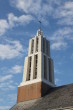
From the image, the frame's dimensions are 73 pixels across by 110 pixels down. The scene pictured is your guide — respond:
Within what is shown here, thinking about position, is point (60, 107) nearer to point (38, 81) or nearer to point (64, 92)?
point (64, 92)

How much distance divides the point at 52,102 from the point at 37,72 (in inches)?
359

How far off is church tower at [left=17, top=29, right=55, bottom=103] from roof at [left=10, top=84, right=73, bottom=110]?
1.50 metres

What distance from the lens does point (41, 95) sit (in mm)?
33281

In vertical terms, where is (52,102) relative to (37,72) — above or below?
below

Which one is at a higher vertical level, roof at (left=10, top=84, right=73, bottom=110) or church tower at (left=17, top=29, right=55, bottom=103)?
church tower at (left=17, top=29, right=55, bottom=103)

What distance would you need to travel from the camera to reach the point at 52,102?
2861 centimetres

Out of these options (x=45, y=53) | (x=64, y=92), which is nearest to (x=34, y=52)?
(x=45, y=53)

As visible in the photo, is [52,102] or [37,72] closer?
[52,102]

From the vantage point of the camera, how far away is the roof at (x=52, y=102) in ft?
87.7

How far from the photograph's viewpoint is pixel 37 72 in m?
36.7

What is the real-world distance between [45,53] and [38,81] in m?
7.59

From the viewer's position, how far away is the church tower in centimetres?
3469

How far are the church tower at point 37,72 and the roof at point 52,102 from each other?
1497 mm

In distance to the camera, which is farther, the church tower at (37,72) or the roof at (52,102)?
the church tower at (37,72)
